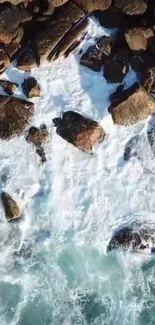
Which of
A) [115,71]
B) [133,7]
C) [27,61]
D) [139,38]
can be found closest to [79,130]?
[115,71]

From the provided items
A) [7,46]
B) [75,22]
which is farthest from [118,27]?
Answer: [7,46]

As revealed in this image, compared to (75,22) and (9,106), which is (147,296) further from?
(75,22)

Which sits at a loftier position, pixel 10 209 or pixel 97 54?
pixel 97 54

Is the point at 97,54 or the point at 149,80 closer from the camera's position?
the point at 149,80

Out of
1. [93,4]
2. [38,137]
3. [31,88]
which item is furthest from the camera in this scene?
[93,4]

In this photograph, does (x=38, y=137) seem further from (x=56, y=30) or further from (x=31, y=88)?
(x=56, y=30)

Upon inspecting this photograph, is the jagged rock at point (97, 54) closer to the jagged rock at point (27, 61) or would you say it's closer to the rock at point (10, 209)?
the jagged rock at point (27, 61)

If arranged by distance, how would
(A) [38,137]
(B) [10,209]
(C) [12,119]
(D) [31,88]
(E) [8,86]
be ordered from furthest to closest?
(E) [8,86] < (D) [31,88] < (C) [12,119] < (A) [38,137] < (B) [10,209]
